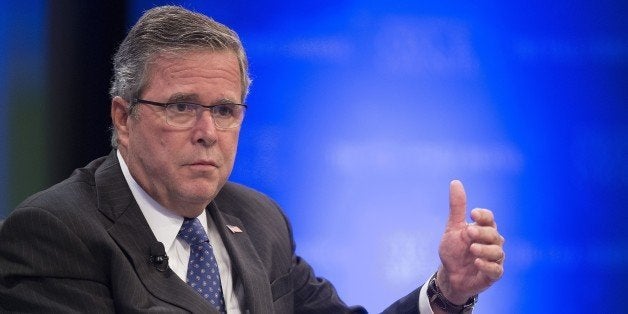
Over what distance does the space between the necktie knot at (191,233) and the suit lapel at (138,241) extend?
12 cm

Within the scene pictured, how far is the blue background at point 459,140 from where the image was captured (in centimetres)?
351

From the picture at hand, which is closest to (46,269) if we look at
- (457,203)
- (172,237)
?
(172,237)

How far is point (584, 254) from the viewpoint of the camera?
3.50 m

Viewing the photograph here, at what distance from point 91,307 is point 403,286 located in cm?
188

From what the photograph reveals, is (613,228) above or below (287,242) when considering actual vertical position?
above

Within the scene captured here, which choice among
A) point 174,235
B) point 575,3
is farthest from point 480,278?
point 575,3

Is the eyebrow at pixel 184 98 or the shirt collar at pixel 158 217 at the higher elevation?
the eyebrow at pixel 184 98

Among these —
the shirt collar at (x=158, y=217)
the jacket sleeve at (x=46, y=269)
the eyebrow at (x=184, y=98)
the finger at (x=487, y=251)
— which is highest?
the finger at (x=487, y=251)

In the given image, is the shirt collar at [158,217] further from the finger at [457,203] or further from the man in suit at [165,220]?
the finger at [457,203]

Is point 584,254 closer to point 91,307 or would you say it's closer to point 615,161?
point 615,161

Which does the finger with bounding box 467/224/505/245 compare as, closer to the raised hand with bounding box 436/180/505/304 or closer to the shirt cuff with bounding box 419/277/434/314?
the raised hand with bounding box 436/180/505/304

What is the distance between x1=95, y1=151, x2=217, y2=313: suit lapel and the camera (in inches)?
78.3

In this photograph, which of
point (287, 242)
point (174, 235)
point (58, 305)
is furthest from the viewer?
point (287, 242)

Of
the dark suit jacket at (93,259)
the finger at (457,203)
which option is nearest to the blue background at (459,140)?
the finger at (457,203)
